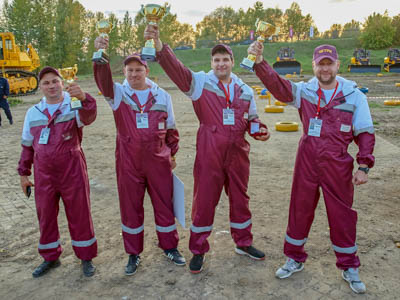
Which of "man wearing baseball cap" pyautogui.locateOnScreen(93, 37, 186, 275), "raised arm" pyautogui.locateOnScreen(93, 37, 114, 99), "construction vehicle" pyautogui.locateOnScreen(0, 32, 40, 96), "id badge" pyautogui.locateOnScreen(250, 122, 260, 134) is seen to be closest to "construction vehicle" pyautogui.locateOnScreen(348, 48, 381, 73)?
"construction vehicle" pyautogui.locateOnScreen(0, 32, 40, 96)

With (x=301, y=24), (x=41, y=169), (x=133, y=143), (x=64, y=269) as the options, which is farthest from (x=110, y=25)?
(x=301, y=24)

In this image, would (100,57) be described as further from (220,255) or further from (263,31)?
(220,255)

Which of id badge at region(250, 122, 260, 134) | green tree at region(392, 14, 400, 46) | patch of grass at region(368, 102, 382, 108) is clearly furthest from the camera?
green tree at region(392, 14, 400, 46)

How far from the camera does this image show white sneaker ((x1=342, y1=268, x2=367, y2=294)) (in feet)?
10.5

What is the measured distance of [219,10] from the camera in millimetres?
89438

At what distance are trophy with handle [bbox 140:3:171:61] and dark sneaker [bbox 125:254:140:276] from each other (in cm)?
198

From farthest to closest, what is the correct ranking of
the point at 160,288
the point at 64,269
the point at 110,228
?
the point at 110,228
the point at 64,269
the point at 160,288

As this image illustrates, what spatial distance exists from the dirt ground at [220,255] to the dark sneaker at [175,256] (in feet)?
0.19

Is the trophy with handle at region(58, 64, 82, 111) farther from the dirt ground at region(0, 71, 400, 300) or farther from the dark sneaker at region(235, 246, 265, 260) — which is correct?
the dark sneaker at region(235, 246, 265, 260)

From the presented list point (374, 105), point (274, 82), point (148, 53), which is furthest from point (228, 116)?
point (374, 105)

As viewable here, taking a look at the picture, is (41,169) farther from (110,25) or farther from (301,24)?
(301,24)

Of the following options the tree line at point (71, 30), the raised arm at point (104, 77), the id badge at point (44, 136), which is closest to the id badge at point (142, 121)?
the raised arm at point (104, 77)

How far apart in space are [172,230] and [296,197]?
1.30m

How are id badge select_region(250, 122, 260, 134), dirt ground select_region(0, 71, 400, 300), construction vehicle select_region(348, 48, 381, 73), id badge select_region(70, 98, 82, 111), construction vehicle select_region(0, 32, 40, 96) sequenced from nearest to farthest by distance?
id badge select_region(70, 98, 82, 111) < dirt ground select_region(0, 71, 400, 300) < id badge select_region(250, 122, 260, 134) < construction vehicle select_region(0, 32, 40, 96) < construction vehicle select_region(348, 48, 381, 73)
